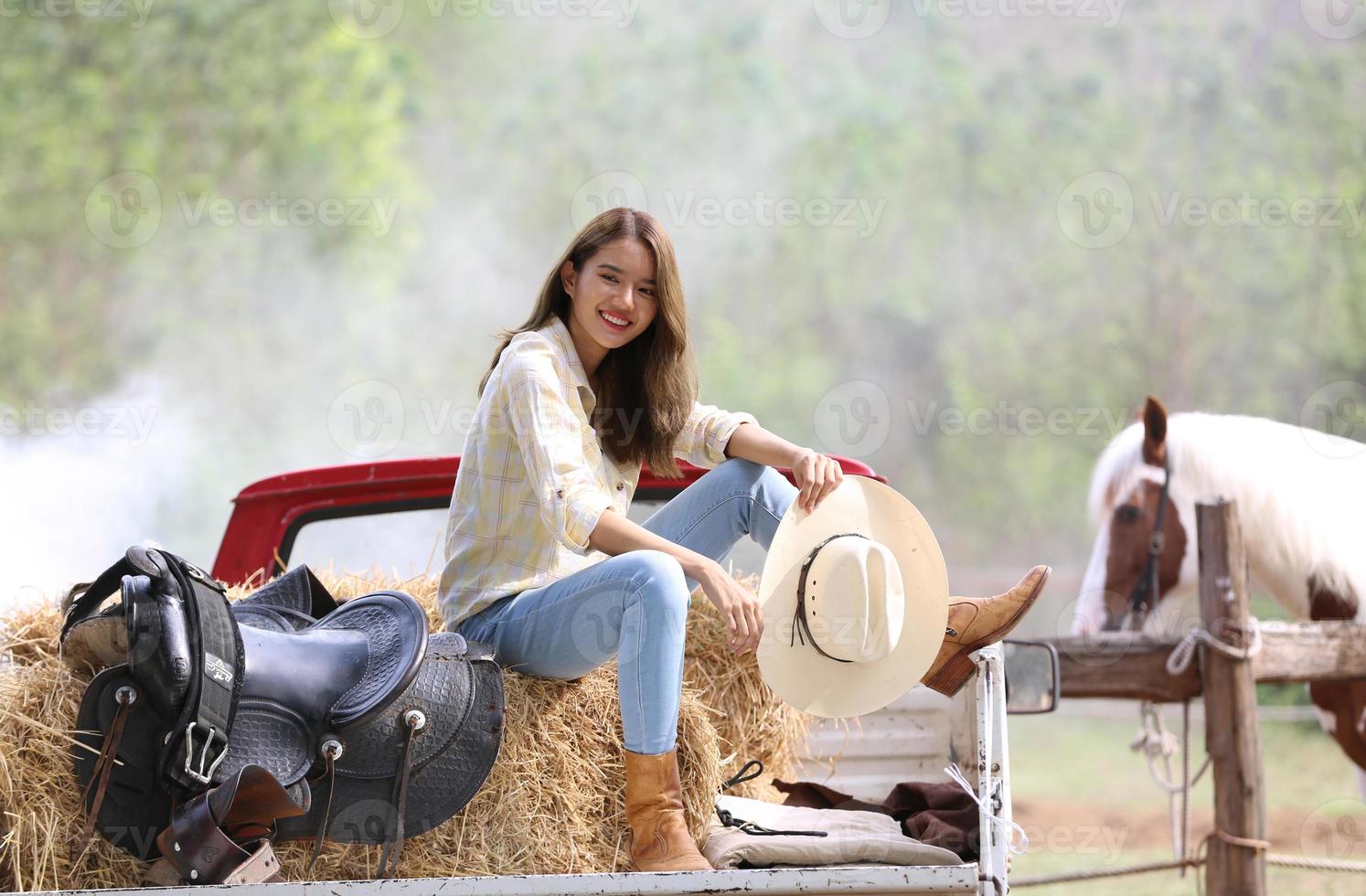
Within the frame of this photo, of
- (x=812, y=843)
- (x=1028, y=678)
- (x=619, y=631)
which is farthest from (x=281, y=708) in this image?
(x=1028, y=678)

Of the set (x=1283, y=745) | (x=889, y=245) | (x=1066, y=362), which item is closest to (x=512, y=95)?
(x=889, y=245)

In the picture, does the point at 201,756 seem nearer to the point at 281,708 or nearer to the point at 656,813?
the point at 281,708

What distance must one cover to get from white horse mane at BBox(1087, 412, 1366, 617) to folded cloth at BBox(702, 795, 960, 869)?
3053 millimetres

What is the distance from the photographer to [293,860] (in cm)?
200

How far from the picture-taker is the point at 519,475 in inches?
97.7

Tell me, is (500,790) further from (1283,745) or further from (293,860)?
(1283,745)

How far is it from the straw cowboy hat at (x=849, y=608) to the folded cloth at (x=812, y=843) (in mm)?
219

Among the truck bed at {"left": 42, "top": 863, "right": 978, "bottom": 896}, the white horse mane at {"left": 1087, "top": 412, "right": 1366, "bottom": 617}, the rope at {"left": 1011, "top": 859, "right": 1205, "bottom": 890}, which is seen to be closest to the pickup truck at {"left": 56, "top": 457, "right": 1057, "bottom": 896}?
the truck bed at {"left": 42, "top": 863, "right": 978, "bottom": 896}

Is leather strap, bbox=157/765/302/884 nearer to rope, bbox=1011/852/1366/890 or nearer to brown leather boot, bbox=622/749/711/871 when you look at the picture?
brown leather boot, bbox=622/749/711/871

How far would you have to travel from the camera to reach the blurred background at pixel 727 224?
18203 millimetres

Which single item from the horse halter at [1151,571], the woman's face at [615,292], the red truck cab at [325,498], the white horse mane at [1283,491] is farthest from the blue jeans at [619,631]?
the white horse mane at [1283,491]

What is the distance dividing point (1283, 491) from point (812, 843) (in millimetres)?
3487

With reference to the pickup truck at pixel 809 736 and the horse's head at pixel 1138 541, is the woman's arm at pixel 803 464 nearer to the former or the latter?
the pickup truck at pixel 809 736

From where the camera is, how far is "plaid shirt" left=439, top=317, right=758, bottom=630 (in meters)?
2.35
